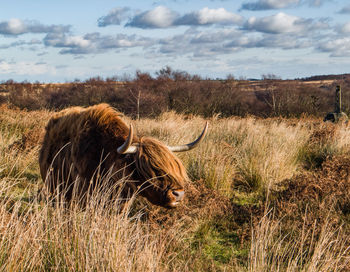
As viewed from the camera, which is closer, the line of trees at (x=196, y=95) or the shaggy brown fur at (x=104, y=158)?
the shaggy brown fur at (x=104, y=158)

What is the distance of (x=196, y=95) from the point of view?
3098 centimetres

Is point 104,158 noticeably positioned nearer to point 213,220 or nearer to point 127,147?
point 127,147

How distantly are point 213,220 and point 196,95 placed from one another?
2642 cm

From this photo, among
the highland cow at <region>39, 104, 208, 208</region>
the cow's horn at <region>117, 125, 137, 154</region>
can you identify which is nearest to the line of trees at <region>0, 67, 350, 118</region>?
the highland cow at <region>39, 104, 208, 208</region>

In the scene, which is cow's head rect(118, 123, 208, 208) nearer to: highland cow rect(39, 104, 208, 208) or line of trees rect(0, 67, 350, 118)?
highland cow rect(39, 104, 208, 208)

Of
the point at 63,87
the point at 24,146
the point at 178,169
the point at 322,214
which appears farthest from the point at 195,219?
the point at 63,87

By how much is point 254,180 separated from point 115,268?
4.67 m

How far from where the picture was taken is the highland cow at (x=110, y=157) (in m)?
3.70

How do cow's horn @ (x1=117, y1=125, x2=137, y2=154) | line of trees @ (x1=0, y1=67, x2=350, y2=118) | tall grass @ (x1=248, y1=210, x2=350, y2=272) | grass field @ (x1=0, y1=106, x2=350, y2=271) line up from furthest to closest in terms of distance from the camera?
1. line of trees @ (x1=0, y1=67, x2=350, y2=118)
2. cow's horn @ (x1=117, y1=125, x2=137, y2=154)
3. tall grass @ (x1=248, y1=210, x2=350, y2=272)
4. grass field @ (x1=0, y1=106, x2=350, y2=271)

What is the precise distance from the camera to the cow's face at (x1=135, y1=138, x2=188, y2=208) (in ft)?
12.0

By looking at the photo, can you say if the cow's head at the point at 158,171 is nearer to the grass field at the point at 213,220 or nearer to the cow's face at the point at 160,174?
the cow's face at the point at 160,174

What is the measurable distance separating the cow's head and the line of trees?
23.2 metres

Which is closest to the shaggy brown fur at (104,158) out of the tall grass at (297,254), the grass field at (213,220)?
the grass field at (213,220)

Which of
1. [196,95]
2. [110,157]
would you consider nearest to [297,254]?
[110,157]
